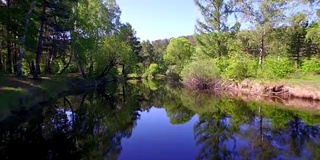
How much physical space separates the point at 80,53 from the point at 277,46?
30.3 metres

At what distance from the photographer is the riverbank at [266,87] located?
89.2ft

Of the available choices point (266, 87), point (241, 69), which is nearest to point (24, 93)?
point (266, 87)

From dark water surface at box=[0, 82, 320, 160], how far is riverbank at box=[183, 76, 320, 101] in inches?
278

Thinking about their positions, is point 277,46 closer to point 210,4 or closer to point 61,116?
point 210,4

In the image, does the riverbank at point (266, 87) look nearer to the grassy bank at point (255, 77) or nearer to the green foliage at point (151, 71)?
the grassy bank at point (255, 77)

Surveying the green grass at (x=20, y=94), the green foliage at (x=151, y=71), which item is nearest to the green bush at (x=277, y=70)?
the green grass at (x=20, y=94)

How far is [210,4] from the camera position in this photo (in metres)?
42.8

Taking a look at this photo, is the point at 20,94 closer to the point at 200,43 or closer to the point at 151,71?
the point at 200,43

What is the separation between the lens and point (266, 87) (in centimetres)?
3159

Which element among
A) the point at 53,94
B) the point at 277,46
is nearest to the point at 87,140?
the point at 53,94

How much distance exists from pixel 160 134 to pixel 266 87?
20.5 meters

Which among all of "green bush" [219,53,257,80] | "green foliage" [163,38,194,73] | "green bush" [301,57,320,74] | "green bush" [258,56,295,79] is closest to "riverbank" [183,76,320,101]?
"green bush" [219,53,257,80]

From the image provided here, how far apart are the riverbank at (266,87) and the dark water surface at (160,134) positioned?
23.2 ft

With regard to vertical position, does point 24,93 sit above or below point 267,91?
above
